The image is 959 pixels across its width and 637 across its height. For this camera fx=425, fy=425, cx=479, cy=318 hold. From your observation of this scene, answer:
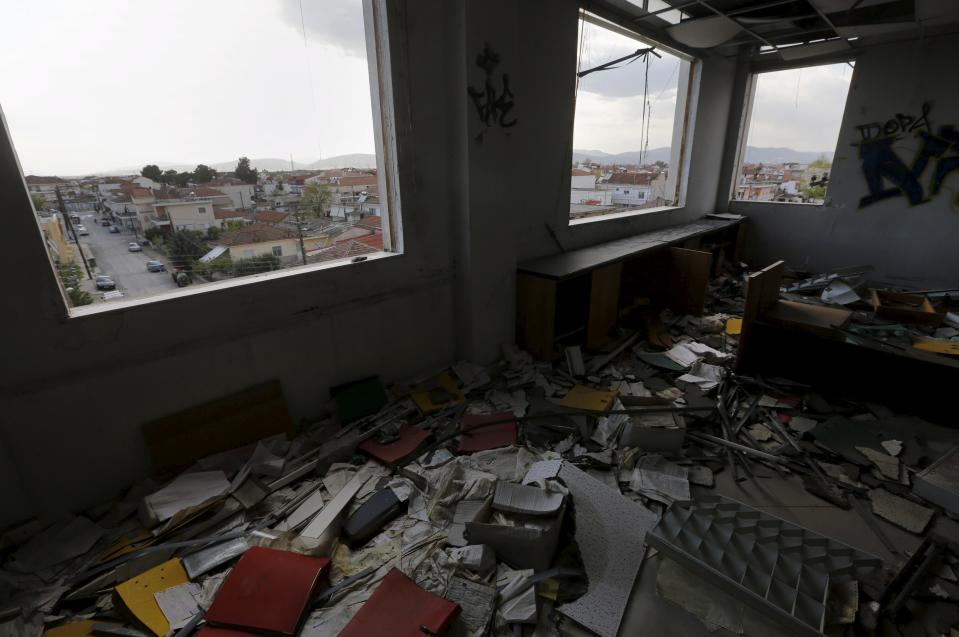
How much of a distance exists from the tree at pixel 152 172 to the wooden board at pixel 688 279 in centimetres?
459

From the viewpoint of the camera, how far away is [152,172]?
79.5 inches

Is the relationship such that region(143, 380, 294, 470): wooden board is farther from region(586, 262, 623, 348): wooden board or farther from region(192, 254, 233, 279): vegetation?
region(586, 262, 623, 348): wooden board

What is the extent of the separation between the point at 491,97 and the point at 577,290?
188 centimetres

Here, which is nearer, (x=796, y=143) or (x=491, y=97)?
(x=491, y=97)

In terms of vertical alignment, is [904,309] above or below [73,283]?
below

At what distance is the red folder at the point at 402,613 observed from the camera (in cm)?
147

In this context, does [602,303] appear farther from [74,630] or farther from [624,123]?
[74,630]

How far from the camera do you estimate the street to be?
1.95 meters

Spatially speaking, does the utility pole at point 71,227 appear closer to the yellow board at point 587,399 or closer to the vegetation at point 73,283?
the vegetation at point 73,283

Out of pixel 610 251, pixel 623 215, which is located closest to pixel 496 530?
pixel 610 251

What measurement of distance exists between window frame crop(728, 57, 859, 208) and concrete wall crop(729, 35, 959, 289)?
0.17 feet

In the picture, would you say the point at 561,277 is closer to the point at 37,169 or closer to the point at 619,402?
the point at 619,402

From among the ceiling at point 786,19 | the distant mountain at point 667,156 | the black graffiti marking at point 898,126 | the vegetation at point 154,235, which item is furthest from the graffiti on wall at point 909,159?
the vegetation at point 154,235

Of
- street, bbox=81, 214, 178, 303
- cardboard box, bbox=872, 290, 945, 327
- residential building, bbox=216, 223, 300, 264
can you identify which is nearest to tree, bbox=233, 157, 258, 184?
residential building, bbox=216, 223, 300, 264
